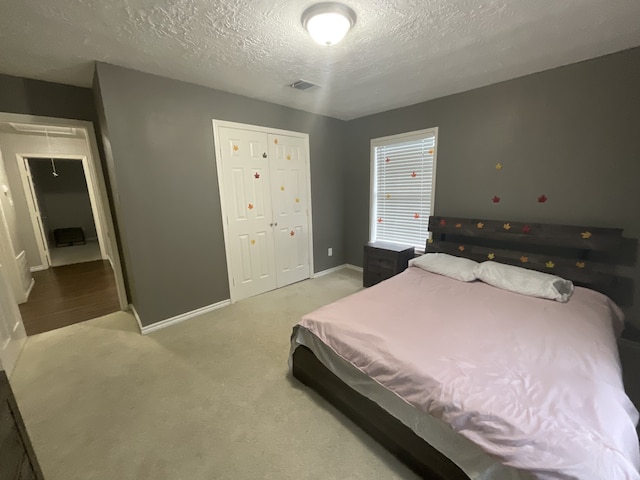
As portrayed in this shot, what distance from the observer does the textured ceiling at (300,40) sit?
1.55m

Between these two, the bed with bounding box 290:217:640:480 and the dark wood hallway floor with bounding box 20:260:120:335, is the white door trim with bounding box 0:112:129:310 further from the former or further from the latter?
the bed with bounding box 290:217:640:480

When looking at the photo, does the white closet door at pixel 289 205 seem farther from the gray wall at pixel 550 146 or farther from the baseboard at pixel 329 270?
the gray wall at pixel 550 146

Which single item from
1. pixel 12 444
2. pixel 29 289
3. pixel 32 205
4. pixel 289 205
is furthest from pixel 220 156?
pixel 32 205

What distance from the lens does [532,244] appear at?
8.46ft

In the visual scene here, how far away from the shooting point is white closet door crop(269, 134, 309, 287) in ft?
11.4

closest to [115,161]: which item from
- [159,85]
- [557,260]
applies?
[159,85]

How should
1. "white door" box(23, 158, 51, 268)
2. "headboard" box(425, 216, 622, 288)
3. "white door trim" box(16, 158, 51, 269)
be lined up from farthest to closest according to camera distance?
"white door" box(23, 158, 51, 268) → "white door trim" box(16, 158, 51, 269) → "headboard" box(425, 216, 622, 288)

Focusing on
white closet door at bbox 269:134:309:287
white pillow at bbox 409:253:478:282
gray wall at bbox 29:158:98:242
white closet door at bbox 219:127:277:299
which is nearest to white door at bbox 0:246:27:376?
white closet door at bbox 219:127:277:299

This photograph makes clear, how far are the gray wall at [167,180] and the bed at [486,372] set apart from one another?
160 cm

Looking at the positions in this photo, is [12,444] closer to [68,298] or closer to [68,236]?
[68,298]

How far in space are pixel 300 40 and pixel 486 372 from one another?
7.72 ft

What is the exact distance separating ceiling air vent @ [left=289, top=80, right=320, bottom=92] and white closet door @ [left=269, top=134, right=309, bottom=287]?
0.73 m

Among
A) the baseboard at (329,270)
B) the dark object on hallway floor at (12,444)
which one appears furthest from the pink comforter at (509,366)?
the baseboard at (329,270)

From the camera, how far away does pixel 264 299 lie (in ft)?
11.1
